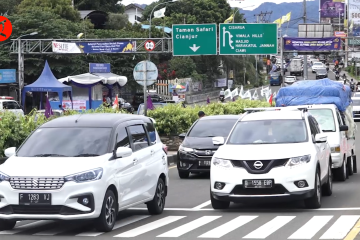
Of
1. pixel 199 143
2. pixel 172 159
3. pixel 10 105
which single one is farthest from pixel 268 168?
pixel 10 105

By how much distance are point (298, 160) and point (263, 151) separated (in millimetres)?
597

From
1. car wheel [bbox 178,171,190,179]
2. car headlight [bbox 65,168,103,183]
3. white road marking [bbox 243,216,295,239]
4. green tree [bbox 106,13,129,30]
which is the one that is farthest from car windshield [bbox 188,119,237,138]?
green tree [bbox 106,13,129,30]

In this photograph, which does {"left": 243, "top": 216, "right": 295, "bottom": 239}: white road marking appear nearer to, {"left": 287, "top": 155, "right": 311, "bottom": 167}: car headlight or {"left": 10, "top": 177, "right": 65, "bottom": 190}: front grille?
{"left": 287, "top": 155, "right": 311, "bottom": 167}: car headlight

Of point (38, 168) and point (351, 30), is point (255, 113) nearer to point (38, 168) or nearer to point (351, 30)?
point (38, 168)

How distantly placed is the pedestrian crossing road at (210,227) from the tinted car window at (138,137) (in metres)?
1.20

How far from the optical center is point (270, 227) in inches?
422

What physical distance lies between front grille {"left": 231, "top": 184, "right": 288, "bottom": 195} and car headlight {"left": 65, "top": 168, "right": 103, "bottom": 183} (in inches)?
111

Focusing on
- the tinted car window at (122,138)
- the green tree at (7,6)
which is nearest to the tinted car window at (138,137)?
the tinted car window at (122,138)

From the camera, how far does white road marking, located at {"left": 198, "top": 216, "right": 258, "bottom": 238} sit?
10.2 metres

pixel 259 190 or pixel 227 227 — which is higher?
pixel 259 190

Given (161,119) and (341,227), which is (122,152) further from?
(161,119)

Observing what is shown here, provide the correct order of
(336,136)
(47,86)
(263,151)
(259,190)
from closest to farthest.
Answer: (259,190)
(263,151)
(336,136)
(47,86)

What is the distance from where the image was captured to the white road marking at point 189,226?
1033cm

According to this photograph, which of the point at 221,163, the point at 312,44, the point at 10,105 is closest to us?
the point at 221,163
